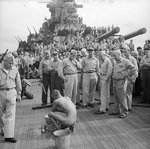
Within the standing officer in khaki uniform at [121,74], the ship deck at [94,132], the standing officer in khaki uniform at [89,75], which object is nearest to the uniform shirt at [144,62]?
the ship deck at [94,132]

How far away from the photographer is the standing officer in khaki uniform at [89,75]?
A: 25.4 ft

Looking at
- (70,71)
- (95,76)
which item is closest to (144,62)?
(95,76)

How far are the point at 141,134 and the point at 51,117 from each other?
6.60 ft

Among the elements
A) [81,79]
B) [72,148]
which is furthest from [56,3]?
[72,148]

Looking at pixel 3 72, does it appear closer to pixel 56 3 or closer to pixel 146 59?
pixel 146 59

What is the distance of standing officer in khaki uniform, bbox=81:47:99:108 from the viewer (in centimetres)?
775

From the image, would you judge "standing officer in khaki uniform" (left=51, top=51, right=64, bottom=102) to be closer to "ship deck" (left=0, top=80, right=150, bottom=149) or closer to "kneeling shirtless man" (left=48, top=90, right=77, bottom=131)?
"ship deck" (left=0, top=80, right=150, bottom=149)

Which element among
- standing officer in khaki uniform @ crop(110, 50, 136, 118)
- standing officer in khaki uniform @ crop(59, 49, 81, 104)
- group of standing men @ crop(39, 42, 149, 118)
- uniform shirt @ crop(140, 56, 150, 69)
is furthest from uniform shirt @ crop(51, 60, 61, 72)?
uniform shirt @ crop(140, 56, 150, 69)

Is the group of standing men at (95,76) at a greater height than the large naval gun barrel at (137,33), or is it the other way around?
the large naval gun barrel at (137,33)

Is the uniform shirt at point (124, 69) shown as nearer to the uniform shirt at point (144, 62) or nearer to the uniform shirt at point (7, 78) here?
the uniform shirt at point (144, 62)

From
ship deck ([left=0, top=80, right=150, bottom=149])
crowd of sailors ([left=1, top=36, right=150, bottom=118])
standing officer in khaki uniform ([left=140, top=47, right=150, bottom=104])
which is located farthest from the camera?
standing officer in khaki uniform ([left=140, top=47, right=150, bottom=104])

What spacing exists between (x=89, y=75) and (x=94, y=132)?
109 inches

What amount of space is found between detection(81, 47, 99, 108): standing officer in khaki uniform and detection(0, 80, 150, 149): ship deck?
2.49 ft

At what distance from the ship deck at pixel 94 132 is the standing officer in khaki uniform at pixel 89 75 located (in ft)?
2.49
